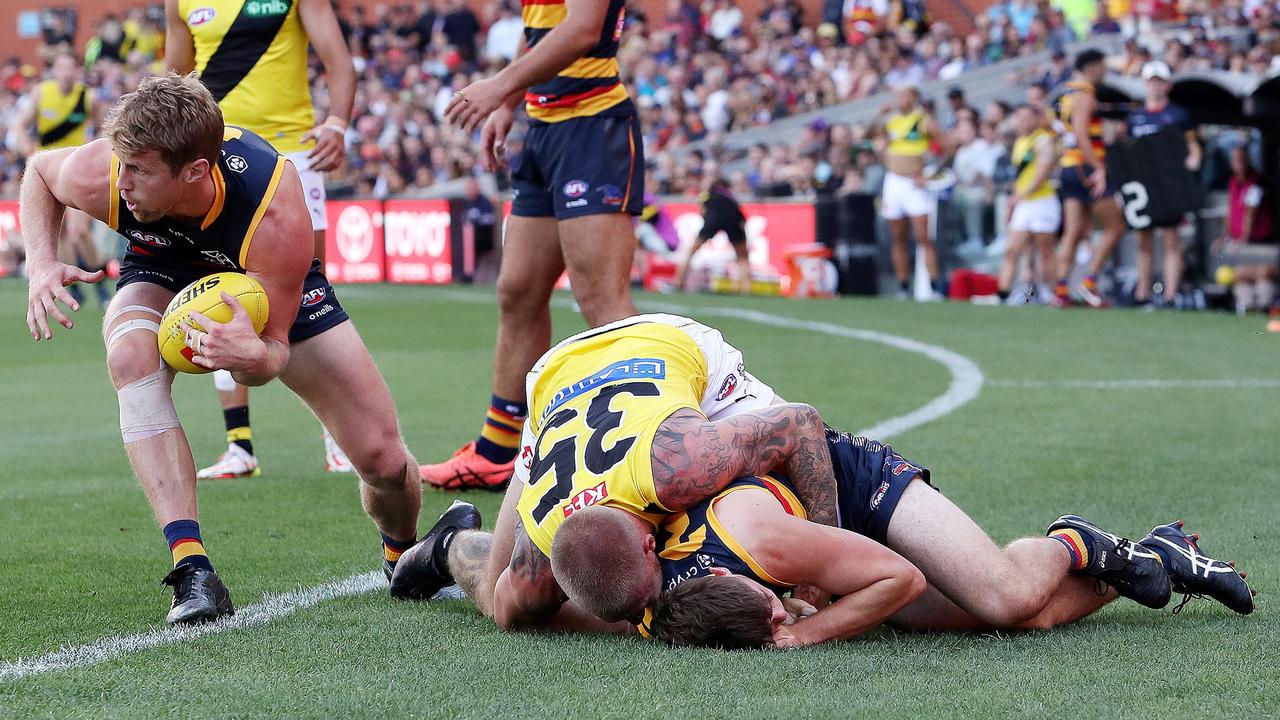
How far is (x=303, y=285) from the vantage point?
A: 486 centimetres

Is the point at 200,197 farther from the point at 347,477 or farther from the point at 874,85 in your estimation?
the point at 874,85

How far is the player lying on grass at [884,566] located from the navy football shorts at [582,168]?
242cm

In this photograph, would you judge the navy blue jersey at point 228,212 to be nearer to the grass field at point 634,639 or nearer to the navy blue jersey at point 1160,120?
the grass field at point 634,639

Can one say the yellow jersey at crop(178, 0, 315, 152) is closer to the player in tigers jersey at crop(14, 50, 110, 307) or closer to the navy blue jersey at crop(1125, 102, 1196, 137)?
the player in tigers jersey at crop(14, 50, 110, 307)

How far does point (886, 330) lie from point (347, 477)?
7.68m

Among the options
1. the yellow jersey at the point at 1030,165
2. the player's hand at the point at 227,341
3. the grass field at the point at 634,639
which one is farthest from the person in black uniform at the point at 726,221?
the player's hand at the point at 227,341

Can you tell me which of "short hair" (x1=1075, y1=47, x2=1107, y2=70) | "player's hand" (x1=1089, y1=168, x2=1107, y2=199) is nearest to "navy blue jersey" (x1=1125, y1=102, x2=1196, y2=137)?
"player's hand" (x1=1089, y1=168, x2=1107, y2=199)

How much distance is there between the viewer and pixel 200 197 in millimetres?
4328

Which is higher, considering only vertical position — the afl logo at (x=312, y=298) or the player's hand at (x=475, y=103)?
the player's hand at (x=475, y=103)

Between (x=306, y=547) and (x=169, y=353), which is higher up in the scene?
(x=169, y=353)

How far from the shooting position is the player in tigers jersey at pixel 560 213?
6.62 m

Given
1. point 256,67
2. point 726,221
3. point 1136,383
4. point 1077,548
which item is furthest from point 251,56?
point 726,221

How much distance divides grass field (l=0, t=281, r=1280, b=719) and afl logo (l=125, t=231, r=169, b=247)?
3.35ft

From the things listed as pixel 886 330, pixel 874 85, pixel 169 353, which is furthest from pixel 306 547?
pixel 874 85
